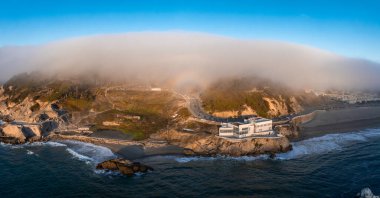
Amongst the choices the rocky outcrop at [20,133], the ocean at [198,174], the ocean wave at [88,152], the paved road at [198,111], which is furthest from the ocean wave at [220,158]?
the rocky outcrop at [20,133]

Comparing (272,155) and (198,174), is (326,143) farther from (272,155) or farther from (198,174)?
(198,174)

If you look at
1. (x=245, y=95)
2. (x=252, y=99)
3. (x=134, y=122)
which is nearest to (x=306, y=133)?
(x=252, y=99)

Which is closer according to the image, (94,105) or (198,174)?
(198,174)

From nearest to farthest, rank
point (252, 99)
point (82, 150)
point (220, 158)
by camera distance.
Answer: point (220, 158), point (82, 150), point (252, 99)

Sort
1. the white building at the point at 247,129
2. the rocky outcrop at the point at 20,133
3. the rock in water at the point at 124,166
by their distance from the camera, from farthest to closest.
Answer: the rocky outcrop at the point at 20,133
the white building at the point at 247,129
the rock in water at the point at 124,166

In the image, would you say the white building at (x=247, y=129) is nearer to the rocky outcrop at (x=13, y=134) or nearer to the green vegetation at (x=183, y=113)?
the green vegetation at (x=183, y=113)

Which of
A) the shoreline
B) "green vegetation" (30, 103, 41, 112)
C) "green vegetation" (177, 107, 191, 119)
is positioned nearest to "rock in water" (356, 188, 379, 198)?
the shoreline

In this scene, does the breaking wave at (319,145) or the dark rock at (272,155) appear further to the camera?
the breaking wave at (319,145)
